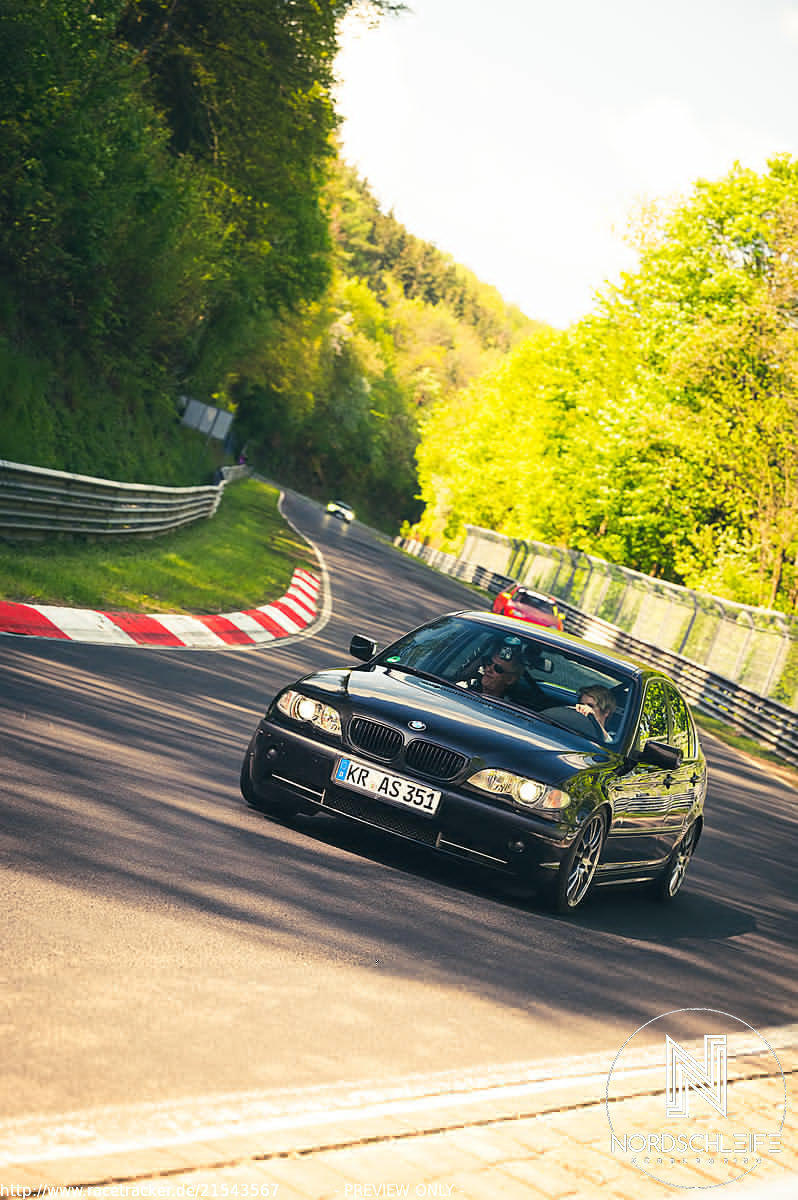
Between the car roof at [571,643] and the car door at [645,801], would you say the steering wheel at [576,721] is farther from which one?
the car roof at [571,643]

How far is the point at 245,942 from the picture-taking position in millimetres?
5930

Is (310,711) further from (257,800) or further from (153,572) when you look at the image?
(153,572)

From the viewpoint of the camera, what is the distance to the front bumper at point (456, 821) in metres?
7.82

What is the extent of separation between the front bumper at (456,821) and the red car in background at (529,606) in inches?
1069

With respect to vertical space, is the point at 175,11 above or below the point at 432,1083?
above

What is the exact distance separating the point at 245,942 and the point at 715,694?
101ft

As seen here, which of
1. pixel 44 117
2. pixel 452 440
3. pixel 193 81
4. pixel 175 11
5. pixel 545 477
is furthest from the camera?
pixel 452 440

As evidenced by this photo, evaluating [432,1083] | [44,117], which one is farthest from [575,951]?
[44,117]

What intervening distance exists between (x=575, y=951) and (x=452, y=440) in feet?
336

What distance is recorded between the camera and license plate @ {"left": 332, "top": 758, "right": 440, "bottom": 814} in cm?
786

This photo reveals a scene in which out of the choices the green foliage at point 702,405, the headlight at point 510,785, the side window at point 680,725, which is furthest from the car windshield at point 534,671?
the green foliage at point 702,405

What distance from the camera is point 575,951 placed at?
759cm

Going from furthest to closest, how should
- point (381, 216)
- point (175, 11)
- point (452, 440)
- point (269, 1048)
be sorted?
point (381, 216) < point (452, 440) < point (175, 11) < point (269, 1048)

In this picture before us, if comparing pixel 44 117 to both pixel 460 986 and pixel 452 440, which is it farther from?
pixel 452 440
